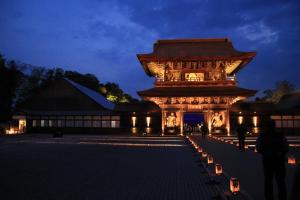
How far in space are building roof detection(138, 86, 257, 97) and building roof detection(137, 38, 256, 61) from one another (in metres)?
3.74

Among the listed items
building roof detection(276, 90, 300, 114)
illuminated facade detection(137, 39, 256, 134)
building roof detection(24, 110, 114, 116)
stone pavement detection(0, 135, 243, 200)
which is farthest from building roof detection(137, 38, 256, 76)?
stone pavement detection(0, 135, 243, 200)

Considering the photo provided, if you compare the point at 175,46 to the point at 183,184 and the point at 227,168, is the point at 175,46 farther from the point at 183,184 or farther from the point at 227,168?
the point at 183,184

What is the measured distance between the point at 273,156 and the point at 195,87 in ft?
103

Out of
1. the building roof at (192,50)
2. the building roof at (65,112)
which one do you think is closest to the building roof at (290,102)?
the building roof at (192,50)

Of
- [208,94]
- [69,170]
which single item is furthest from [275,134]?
[208,94]

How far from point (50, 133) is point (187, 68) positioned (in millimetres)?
22418

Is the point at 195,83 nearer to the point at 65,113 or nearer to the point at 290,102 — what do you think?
the point at 290,102

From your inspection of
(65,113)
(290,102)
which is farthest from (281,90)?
(65,113)

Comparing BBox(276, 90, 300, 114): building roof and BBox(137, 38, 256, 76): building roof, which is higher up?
BBox(137, 38, 256, 76): building roof

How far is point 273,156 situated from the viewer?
6.57 metres

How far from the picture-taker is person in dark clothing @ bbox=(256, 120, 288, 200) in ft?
21.4

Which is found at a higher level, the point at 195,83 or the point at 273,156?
the point at 195,83

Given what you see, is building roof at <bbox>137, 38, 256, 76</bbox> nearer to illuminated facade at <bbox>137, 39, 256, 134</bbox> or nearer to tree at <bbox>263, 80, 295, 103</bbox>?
illuminated facade at <bbox>137, 39, 256, 134</bbox>

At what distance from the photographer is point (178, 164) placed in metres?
13.7
